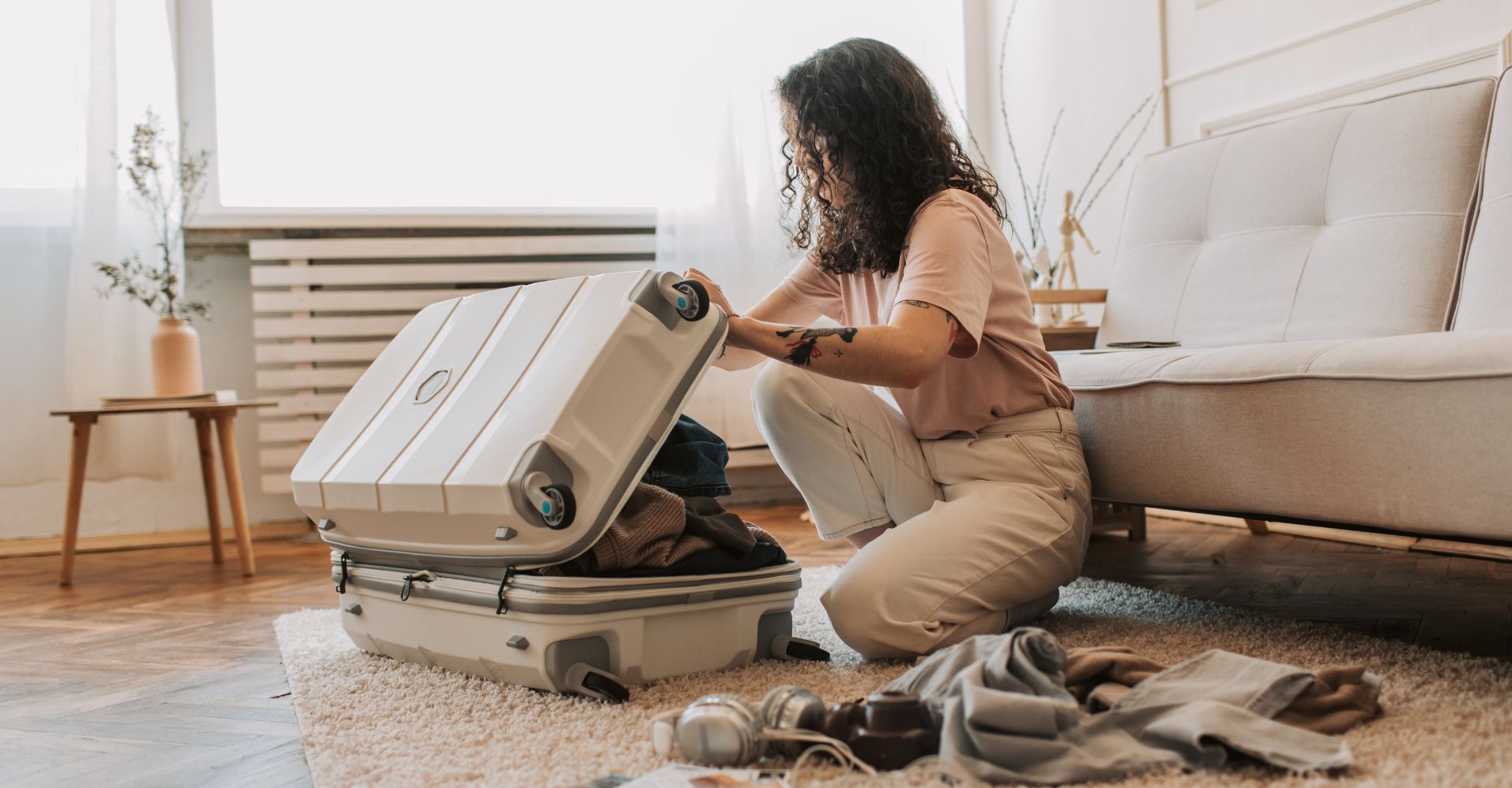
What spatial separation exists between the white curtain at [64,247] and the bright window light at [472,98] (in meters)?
0.30

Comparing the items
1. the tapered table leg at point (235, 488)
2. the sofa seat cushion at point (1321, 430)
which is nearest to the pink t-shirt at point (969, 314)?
the sofa seat cushion at point (1321, 430)

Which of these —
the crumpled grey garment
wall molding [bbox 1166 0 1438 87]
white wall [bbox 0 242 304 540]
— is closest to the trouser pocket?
the crumpled grey garment

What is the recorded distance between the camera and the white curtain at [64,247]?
2.90 meters

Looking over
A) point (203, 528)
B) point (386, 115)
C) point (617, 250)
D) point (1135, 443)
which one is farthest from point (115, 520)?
point (1135, 443)

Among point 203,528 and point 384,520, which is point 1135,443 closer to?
point 384,520

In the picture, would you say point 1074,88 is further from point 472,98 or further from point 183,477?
point 183,477

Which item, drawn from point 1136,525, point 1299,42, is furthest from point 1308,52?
point 1136,525

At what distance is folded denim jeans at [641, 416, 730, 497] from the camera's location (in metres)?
1.35

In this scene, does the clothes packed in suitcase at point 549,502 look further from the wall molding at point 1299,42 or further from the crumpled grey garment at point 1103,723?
the wall molding at point 1299,42

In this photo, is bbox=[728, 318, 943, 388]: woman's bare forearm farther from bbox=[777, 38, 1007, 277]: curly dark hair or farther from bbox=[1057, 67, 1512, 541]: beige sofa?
bbox=[1057, 67, 1512, 541]: beige sofa

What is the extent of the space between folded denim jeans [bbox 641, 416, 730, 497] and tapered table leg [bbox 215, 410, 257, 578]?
1.48 metres

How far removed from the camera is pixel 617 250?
10.7 feet

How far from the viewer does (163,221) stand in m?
2.98

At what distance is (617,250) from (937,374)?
1.93 m
